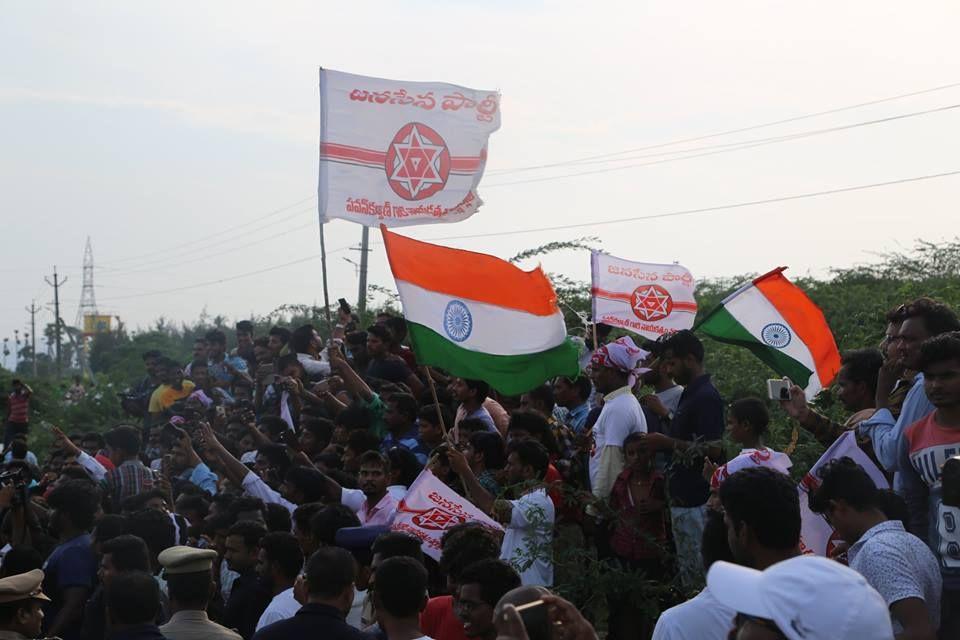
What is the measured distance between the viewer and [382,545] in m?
6.36

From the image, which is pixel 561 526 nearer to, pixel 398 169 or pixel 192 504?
pixel 192 504

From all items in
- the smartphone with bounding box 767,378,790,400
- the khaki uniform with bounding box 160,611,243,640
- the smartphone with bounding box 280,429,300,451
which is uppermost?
the smartphone with bounding box 767,378,790,400

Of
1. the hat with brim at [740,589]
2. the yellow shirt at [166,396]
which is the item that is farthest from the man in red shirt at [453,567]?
the yellow shirt at [166,396]

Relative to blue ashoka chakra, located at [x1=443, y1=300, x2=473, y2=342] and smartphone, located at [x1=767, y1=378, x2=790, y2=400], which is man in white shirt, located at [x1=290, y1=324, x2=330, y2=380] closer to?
blue ashoka chakra, located at [x1=443, y1=300, x2=473, y2=342]

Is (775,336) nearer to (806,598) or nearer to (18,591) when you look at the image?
(18,591)

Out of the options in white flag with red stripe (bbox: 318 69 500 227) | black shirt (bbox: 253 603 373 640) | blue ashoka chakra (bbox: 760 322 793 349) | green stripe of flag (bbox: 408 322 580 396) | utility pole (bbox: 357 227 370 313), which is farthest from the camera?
utility pole (bbox: 357 227 370 313)

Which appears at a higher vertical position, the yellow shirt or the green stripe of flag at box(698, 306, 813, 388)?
the green stripe of flag at box(698, 306, 813, 388)

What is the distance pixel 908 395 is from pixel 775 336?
413 cm

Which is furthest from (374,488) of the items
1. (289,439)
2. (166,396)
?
(166,396)

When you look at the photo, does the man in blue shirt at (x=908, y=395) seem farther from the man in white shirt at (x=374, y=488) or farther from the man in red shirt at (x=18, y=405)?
the man in red shirt at (x=18, y=405)

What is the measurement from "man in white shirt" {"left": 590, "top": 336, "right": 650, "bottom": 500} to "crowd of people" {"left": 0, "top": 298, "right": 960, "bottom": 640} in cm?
2

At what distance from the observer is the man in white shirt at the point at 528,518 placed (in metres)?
7.22

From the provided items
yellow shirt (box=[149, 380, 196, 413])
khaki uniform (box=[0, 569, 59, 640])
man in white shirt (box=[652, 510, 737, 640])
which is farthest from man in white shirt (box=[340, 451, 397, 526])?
yellow shirt (box=[149, 380, 196, 413])

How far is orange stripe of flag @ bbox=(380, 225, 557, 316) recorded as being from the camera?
8.97m
